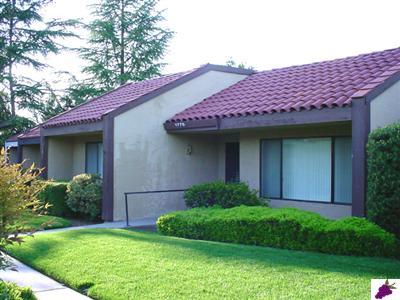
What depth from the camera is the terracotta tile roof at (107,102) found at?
1712 cm

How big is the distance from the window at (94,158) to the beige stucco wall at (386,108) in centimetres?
1093

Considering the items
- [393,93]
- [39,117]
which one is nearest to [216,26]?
[39,117]

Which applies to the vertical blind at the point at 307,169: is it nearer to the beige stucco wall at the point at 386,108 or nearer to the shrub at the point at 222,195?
the shrub at the point at 222,195

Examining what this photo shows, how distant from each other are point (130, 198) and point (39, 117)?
692 inches

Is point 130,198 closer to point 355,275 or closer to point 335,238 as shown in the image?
point 335,238

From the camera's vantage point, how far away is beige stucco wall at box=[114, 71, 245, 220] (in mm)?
15375

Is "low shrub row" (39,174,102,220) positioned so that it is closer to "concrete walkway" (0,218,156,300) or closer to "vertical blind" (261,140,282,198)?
"vertical blind" (261,140,282,198)

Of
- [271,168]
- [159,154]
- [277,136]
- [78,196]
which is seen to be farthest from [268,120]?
[78,196]

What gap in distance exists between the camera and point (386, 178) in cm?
949

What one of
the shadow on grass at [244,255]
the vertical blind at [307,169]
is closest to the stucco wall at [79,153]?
the vertical blind at [307,169]

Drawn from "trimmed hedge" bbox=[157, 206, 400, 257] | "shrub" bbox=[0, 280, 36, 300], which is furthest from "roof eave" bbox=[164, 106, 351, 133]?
"shrub" bbox=[0, 280, 36, 300]

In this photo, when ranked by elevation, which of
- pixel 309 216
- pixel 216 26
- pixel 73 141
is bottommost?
pixel 309 216

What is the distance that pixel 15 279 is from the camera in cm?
798

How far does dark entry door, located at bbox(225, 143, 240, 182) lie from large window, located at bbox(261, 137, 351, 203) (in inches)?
90.4
